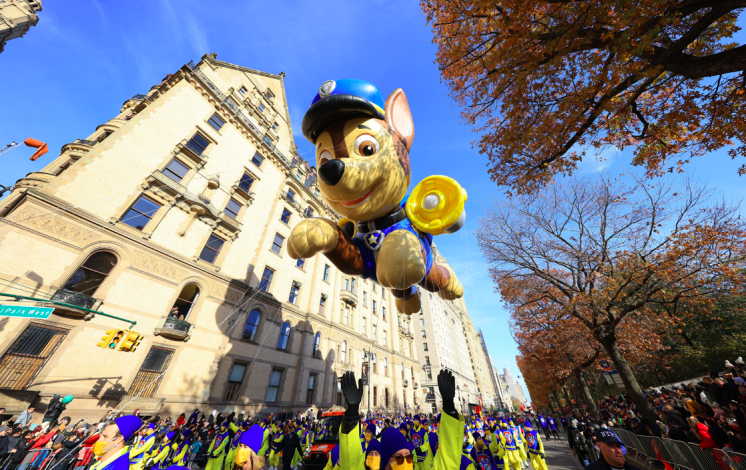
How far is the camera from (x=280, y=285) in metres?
17.3

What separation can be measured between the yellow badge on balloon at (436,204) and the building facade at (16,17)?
145ft

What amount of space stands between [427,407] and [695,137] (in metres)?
37.7

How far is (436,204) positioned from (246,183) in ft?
53.9

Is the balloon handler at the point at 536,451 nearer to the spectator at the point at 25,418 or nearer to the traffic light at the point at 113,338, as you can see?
the traffic light at the point at 113,338

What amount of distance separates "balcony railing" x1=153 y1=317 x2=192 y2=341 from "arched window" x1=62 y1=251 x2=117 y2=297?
2.64 m

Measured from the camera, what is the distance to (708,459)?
481cm

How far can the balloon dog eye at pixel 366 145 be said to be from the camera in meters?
3.78

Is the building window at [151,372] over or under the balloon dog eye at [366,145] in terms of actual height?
under

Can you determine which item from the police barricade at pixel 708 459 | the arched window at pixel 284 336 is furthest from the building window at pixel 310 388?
the police barricade at pixel 708 459

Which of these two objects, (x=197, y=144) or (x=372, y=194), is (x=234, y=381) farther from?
(x=372, y=194)

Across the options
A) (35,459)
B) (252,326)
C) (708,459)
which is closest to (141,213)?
(252,326)

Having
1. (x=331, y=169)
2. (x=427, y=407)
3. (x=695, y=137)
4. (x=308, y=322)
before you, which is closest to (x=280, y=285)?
(x=308, y=322)

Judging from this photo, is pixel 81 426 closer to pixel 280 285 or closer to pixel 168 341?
pixel 168 341

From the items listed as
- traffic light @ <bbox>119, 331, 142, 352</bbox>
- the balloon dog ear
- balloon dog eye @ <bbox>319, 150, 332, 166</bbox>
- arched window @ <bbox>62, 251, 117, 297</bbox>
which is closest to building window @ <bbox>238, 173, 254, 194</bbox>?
arched window @ <bbox>62, 251, 117, 297</bbox>
